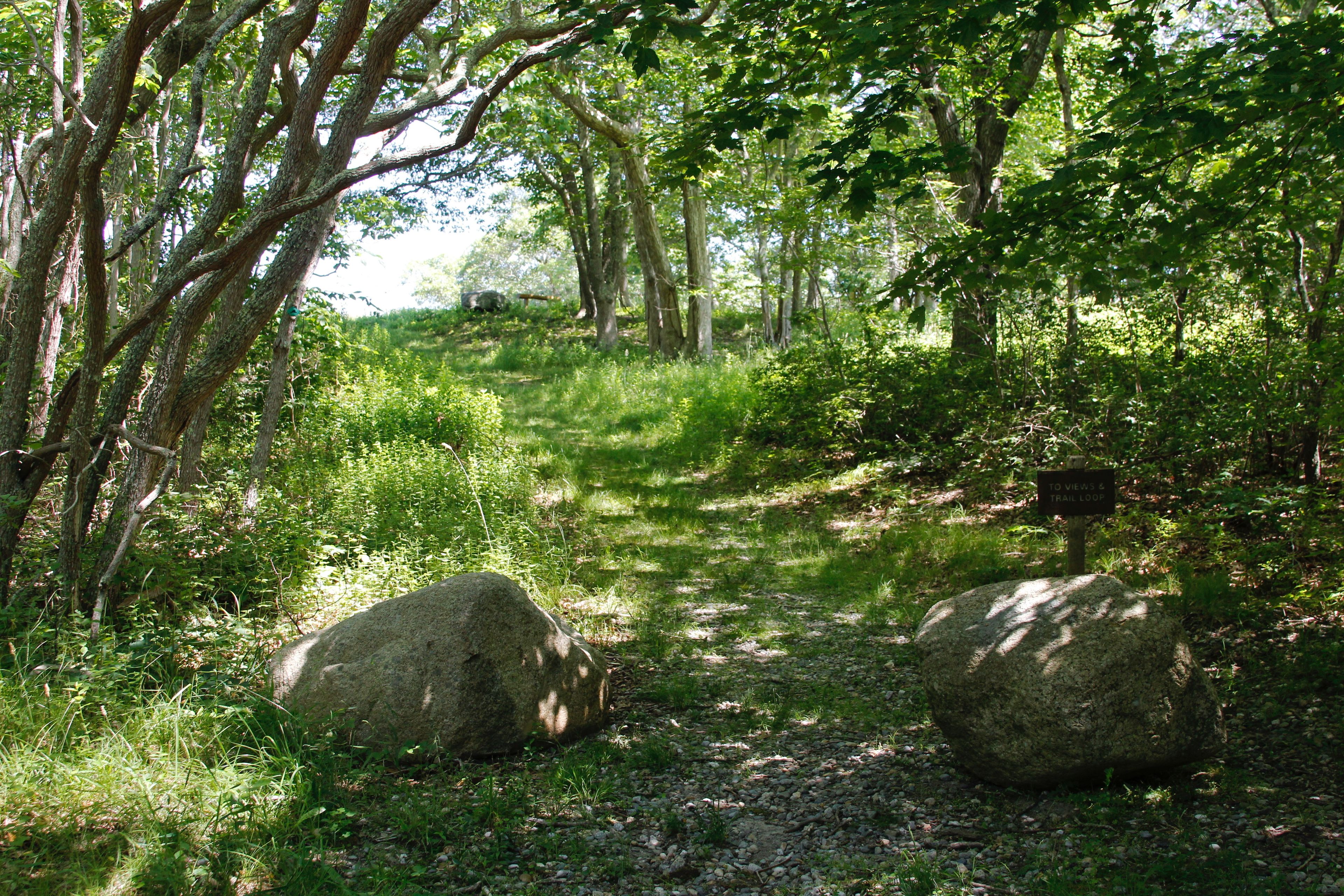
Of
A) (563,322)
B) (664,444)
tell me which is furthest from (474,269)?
(664,444)

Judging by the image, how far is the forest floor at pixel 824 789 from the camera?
134 inches

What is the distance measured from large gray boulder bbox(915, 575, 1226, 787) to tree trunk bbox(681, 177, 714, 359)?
46.8 feet

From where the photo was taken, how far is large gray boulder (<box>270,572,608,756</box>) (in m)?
4.43

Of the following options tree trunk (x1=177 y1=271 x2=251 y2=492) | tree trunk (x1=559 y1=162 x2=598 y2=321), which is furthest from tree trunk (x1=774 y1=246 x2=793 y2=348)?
tree trunk (x1=177 y1=271 x2=251 y2=492)

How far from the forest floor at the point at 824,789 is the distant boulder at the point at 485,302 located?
23.8 m

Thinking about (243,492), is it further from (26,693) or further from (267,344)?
(267,344)

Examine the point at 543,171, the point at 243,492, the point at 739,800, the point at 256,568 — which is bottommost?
the point at 739,800

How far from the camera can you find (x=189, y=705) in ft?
14.2

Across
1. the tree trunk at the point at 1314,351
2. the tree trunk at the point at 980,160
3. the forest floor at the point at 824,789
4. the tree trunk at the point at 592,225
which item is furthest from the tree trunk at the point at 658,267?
the tree trunk at the point at 1314,351

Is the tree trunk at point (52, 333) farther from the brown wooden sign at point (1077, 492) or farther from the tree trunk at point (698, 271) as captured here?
the tree trunk at point (698, 271)

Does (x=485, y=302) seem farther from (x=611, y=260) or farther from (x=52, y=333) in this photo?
(x=52, y=333)

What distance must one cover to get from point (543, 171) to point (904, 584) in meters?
19.0

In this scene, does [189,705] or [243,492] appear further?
[243,492]

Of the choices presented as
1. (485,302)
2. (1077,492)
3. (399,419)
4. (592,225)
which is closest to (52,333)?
(399,419)
